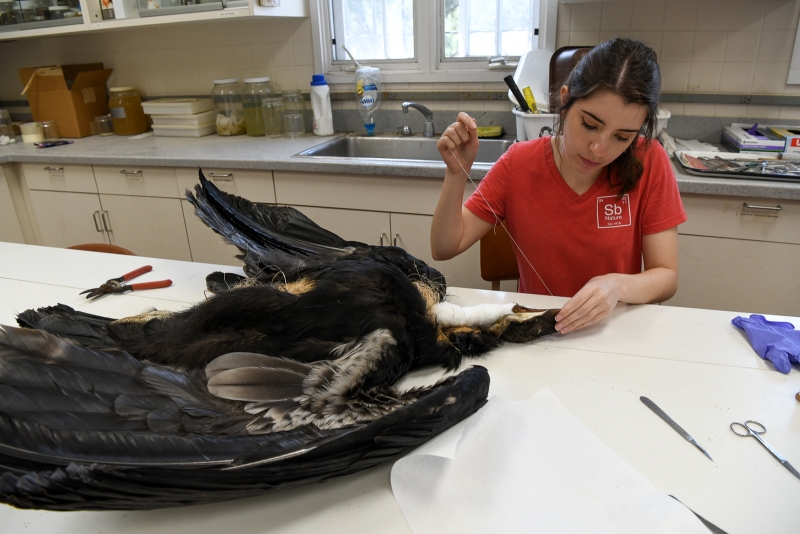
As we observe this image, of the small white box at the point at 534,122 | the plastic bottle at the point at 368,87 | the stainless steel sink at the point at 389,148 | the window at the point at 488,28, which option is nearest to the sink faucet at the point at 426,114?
the stainless steel sink at the point at 389,148

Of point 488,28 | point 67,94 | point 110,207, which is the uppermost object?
point 488,28

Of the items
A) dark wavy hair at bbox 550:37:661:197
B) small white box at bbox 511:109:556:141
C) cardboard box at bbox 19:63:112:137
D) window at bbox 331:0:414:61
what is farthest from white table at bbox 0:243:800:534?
cardboard box at bbox 19:63:112:137

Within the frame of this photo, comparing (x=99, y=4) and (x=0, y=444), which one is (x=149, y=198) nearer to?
(x=99, y=4)

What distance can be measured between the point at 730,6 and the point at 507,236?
61.6 inches

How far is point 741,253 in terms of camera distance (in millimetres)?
1989

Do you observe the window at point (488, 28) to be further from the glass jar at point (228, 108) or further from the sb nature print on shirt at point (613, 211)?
the sb nature print on shirt at point (613, 211)

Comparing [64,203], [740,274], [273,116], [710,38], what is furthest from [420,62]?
[64,203]

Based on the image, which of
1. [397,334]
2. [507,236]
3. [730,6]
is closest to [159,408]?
[397,334]

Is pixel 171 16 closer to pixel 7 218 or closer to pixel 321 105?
pixel 321 105

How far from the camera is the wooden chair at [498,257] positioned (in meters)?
1.80

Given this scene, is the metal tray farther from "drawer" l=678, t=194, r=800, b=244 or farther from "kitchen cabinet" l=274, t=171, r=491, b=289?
"kitchen cabinet" l=274, t=171, r=491, b=289

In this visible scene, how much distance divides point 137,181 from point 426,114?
1.58 meters

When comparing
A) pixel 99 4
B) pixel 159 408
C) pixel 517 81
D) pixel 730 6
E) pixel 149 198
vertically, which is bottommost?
pixel 149 198

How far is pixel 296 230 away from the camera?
1.29 m
